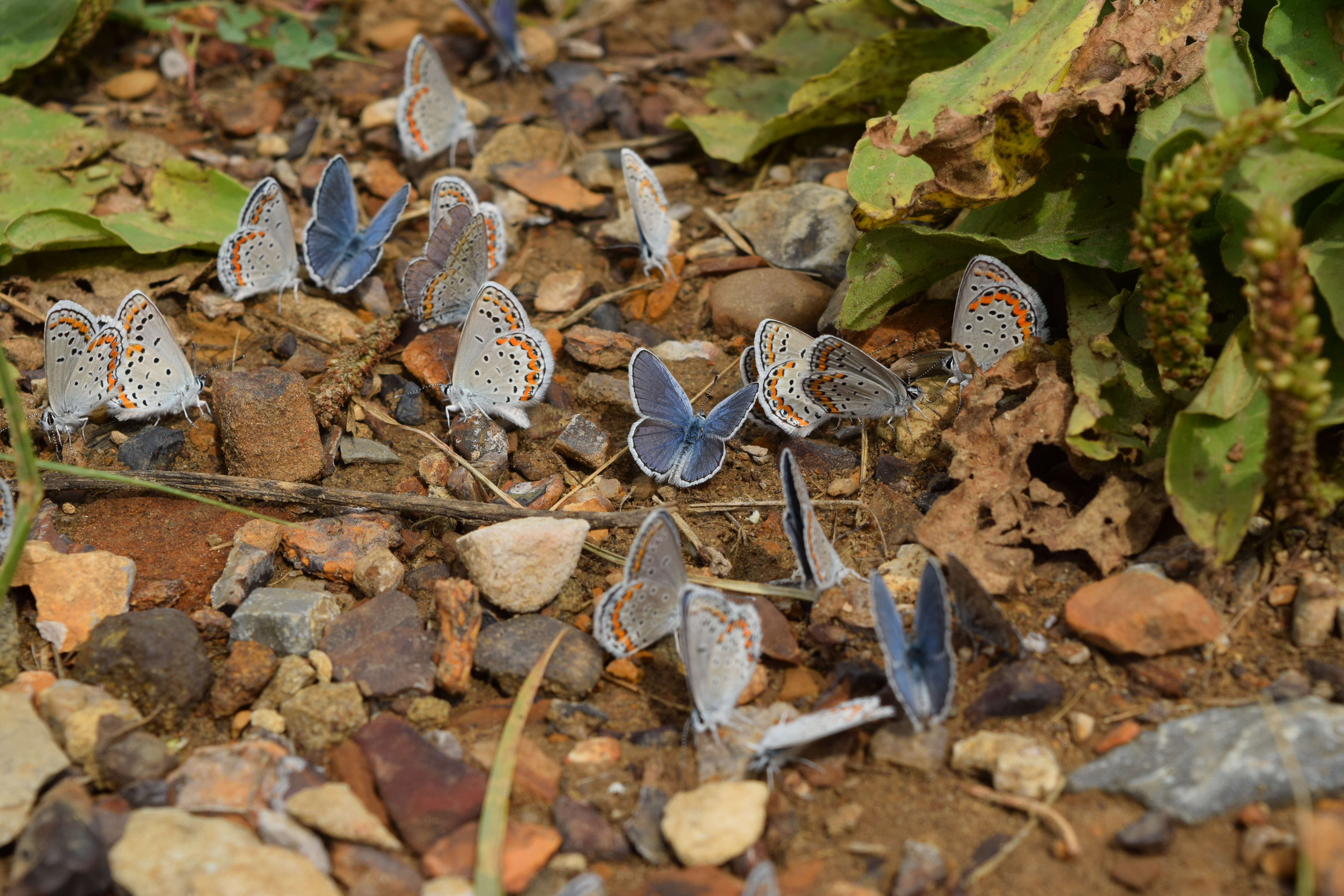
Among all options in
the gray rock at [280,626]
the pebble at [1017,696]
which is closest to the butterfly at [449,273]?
the gray rock at [280,626]

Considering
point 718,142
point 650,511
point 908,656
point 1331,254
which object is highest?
point 1331,254

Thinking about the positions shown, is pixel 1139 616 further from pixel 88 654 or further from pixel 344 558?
pixel 88 654

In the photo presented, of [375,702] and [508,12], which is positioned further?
[508,12]

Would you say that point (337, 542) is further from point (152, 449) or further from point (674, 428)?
point (674, 428)

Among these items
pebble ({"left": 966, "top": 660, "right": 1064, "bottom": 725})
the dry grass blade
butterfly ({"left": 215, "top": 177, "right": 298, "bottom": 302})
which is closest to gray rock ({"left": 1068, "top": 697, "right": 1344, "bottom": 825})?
pebble ({"left": 966, "top": 660, "right": 1064, "bottom": 725})

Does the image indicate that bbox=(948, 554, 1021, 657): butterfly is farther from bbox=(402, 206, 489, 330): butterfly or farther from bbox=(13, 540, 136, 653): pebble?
bbox=(13, 540, 136, 653): pebble

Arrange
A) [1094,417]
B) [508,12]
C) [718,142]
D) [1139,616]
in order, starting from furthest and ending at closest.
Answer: [508,12], [718,142], [1094,417], [1139,616]

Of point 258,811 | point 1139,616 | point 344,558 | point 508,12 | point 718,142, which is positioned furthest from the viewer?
point 508,12

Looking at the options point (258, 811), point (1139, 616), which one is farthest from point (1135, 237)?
point (258, 811)
